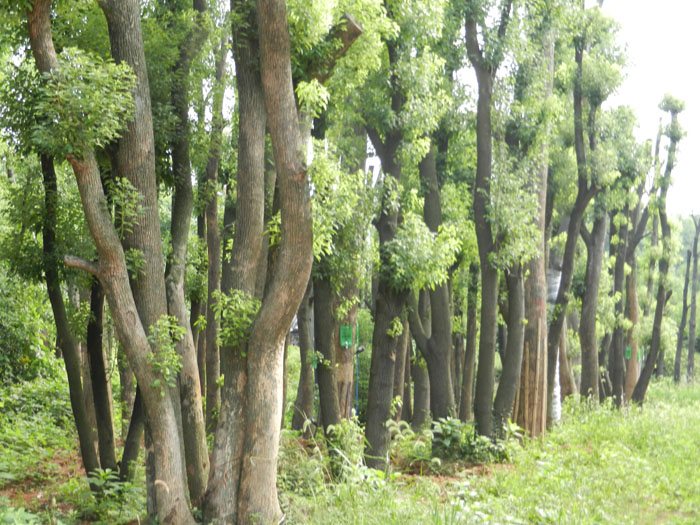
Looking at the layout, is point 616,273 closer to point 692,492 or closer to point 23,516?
point 692,492

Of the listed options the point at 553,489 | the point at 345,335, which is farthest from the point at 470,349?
the point at 553,489

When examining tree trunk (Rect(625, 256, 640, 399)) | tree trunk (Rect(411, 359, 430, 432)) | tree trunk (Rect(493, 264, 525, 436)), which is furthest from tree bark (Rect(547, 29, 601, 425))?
tree trunk (Rect(625, 256, 640, 399))

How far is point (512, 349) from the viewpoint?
1465 cm

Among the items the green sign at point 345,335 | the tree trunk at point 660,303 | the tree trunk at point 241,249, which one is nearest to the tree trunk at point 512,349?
the green sign at point 345,335

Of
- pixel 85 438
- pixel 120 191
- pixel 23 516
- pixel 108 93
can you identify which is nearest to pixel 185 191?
pixel 120 191

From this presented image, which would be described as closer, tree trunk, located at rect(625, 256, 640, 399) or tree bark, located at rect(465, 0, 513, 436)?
tree bark, located at rect(465, 0, 513, 436)

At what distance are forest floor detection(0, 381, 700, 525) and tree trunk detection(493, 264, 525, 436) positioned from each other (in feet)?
2.75

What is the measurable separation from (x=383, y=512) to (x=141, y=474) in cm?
637

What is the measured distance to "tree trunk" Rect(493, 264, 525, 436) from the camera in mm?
14484

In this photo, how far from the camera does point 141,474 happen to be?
12.5m

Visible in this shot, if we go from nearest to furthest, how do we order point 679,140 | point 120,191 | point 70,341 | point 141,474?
point 120,191
point 70,341
point 141,474
point 679,140

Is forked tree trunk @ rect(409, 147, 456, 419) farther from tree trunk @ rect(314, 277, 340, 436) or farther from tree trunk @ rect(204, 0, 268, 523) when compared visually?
tree trunk @ rect(204, 0, 268, 523)

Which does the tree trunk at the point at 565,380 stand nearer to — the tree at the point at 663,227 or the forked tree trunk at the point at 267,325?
the tree at the point at 663,227

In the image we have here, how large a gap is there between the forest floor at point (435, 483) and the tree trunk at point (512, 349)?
2.75 ft
